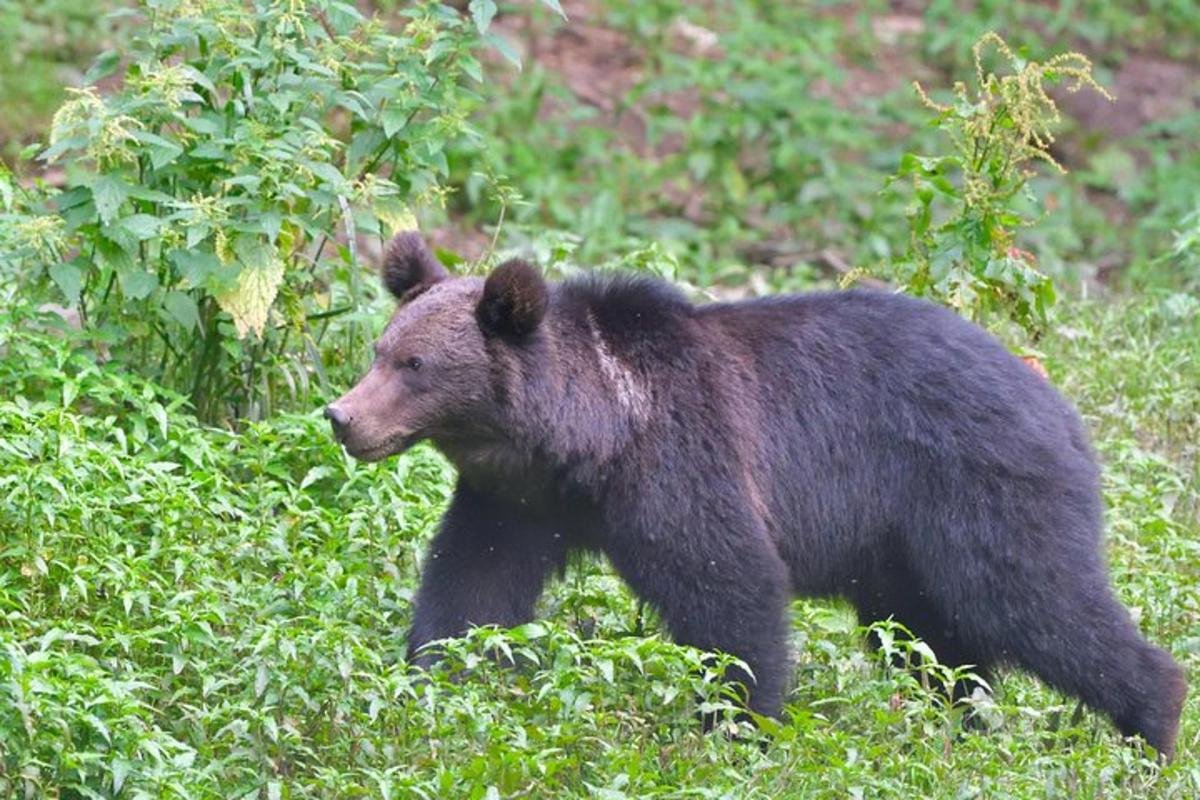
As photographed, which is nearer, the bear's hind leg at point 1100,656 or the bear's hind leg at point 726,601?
the bear's hind leg at point 726,601

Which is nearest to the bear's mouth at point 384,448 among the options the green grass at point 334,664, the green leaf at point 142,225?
the green grass at point 334,664

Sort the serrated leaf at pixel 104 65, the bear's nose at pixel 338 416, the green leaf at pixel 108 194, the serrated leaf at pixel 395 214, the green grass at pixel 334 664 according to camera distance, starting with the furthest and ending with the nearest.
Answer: the serrated leaf at pixel 395 214 < the serrated leaf at pixel 104 65 < the green leaf at pixel 108 194 < the bear's nose at pixel 338 416 < the green grass at pixel 334 664

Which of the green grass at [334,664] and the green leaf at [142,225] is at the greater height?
the green leaf at [142,225]

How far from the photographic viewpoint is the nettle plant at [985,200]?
792 centimetres

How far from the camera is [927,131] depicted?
46.6 ft

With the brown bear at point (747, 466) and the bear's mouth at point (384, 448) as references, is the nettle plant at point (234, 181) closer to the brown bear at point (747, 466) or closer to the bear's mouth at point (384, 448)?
the brown bear at point (747, 466)

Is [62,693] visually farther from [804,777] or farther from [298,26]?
[298,26]

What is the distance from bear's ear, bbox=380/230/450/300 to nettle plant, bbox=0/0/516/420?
2.67ft

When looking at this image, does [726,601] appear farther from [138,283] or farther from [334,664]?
[138,283]

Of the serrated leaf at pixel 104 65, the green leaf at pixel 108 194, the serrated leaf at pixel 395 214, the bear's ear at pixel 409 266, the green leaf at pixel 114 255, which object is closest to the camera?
the bear's ear at pixel 409 266

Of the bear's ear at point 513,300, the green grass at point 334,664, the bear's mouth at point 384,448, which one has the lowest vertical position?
the green grass at point 334,664

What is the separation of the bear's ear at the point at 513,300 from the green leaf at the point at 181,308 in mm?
1659

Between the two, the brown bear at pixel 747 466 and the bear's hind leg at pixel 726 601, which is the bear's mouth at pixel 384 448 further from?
the bear's hind leg at pixel 726 601

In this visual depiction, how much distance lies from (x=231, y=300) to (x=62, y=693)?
2.38 metres
